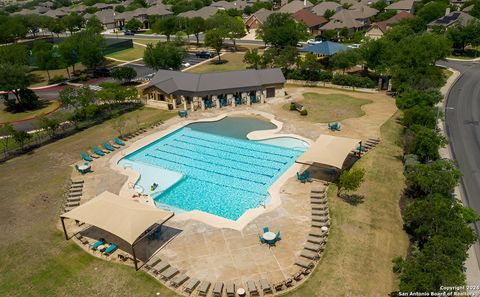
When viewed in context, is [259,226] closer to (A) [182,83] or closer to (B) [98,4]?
(A) [182,83]

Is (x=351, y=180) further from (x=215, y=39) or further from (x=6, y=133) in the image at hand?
(x=215, y=39)

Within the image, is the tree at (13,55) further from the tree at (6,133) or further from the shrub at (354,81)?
the shrub at (354,81)

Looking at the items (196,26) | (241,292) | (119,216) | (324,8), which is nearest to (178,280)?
(241,292)

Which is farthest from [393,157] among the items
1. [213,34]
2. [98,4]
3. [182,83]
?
[98,4]

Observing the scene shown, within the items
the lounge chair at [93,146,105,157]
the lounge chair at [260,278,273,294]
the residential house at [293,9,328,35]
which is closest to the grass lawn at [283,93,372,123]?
the lounge chair at [93,146,105,157]

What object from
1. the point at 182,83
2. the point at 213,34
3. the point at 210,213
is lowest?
the point at 210,213

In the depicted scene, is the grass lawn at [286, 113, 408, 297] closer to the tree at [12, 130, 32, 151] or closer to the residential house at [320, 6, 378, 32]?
the tree at [12, 130, 32, 151]
